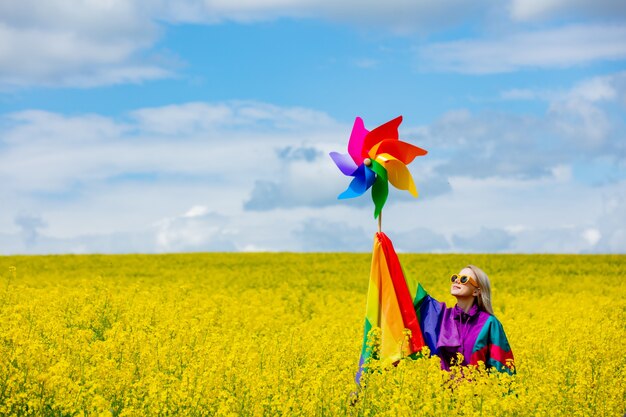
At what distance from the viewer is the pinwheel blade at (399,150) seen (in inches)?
300

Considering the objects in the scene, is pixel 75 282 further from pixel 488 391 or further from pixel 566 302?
pixel 488 391

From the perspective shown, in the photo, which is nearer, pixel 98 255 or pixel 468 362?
pixel 468 362

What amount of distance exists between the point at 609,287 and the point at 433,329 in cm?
1428

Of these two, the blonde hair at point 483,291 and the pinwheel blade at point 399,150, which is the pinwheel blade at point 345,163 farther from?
the blonde hair at point 483,291

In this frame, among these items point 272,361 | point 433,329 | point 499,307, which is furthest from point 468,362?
point 499,307

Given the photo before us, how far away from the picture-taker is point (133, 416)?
5539 millimetres

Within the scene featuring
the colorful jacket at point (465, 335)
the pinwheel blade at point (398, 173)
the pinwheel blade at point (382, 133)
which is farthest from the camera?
the pinwheel blade at point (382, 133)

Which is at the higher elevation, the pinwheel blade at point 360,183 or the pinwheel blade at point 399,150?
the pinwheel blade at point 399,150

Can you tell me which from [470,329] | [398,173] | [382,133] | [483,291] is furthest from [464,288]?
[382,133]

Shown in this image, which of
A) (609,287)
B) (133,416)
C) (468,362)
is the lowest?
(133,416)

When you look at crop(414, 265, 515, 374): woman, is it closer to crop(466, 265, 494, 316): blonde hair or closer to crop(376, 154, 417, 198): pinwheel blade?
crop(466, 265, 494, 316): blonde hair

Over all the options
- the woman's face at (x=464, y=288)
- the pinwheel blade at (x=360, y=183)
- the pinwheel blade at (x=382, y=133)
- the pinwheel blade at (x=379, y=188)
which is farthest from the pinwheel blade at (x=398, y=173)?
the woman's face at (x=464, y=288)

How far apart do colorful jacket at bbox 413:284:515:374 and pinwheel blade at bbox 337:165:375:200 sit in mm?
1122

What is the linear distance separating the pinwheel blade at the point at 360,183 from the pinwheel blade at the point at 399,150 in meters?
0.17
